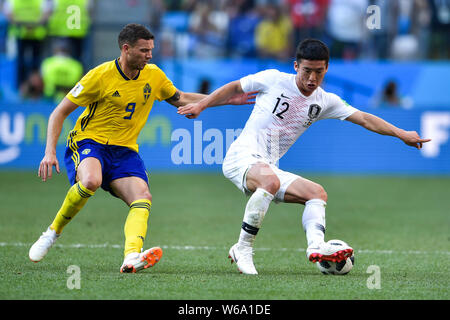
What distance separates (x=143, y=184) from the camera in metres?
6.80

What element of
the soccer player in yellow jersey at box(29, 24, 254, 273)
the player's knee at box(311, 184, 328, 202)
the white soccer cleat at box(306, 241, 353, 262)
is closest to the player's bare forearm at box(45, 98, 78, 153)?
the soccer player in yellow jersey at box(29, 24, 254, 273)

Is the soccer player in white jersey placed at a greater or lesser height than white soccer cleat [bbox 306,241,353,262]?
greater

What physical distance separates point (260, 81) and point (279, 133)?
0.46 meters

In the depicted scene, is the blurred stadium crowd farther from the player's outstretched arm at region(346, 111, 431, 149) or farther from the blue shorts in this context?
the player's outstretched arm at region(346, 111, 431, 149)

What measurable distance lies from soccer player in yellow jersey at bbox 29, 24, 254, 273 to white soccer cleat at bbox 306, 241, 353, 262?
53.4 inches

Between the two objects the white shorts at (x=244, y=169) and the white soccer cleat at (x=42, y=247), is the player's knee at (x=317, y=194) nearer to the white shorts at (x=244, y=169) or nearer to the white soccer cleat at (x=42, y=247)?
the white shorts at (x=244, y=169)

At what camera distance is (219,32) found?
18.9 metres

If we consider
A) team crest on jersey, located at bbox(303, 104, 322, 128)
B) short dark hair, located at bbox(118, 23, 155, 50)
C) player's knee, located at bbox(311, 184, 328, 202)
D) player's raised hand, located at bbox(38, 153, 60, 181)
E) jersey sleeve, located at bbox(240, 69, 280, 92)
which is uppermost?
short dark hair, located at bbox(118, 23, 155, 50)

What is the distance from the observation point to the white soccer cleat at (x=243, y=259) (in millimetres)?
6375

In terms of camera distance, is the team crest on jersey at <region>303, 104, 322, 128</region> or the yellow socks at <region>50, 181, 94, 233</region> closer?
the yellow socks at <region>50, 181, 94, 233</region>

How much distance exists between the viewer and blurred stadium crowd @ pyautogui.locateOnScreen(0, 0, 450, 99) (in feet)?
57.3

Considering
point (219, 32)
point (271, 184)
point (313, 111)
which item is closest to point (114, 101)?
point (271, 184)

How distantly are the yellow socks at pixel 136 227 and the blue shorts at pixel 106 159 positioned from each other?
1.08ft
